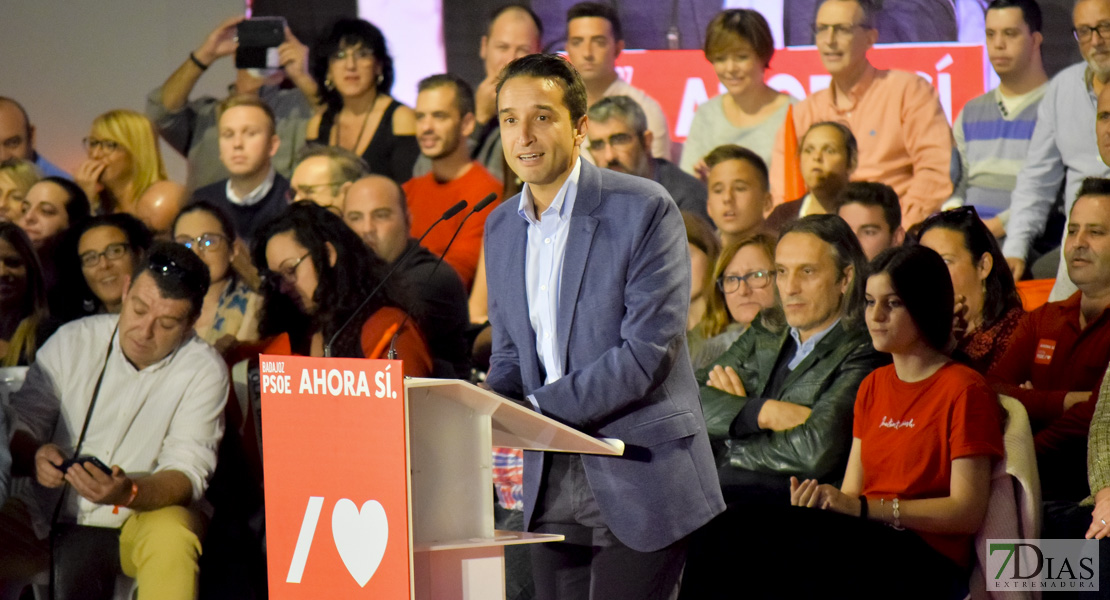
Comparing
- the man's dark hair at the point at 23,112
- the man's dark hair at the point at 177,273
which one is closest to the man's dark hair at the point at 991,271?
the man's dark hair at the point at 177,273

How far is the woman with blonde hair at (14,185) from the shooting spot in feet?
17.5

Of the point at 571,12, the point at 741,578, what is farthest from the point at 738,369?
the point at 571,12

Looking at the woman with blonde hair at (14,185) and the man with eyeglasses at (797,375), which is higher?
the woman with blonde hair at (14,185)

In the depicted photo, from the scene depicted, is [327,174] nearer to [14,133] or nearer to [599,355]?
[14,133]

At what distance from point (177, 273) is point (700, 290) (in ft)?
5.96

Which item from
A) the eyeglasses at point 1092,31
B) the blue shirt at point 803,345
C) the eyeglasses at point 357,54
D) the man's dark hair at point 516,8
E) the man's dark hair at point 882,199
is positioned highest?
the man's dark hair at point 516,8

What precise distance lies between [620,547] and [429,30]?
423 centimetres

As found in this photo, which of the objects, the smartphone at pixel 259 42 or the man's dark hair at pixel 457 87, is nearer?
the man's dark hair at pixel 457 87

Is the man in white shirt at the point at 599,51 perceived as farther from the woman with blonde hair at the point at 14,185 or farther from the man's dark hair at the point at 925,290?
the woman with blonde hair at the point at 14,185

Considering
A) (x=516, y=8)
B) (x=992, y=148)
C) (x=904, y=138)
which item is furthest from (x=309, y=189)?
(x=992, y=148)

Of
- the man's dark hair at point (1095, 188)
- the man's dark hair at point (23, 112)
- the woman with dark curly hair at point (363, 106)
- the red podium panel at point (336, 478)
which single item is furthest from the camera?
the man's dark hair at point (23, 112)

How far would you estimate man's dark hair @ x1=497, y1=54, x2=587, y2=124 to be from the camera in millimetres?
2004

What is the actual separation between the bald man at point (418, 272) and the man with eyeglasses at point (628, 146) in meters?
0.84

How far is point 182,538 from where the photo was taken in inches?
132
